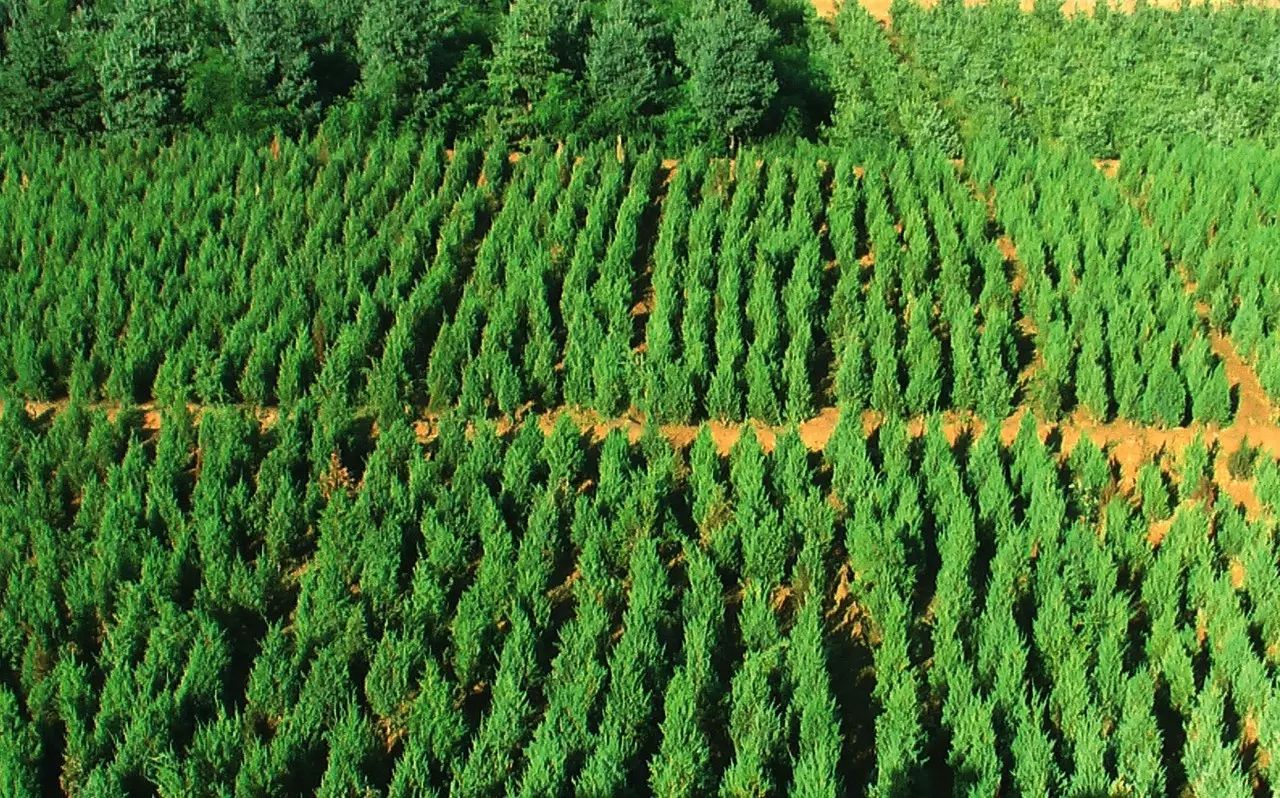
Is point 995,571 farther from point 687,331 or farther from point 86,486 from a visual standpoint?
point 86,486

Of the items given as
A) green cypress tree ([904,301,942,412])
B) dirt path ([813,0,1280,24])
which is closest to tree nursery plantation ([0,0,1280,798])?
green cypress tree ([904,301,942,412])

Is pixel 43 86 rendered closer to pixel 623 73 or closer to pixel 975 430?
pixel 623 73

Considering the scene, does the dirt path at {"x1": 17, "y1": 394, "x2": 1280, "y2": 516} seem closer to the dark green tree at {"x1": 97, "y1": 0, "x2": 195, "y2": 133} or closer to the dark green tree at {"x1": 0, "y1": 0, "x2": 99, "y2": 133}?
the dark green tree at {"x1": 97, "y1": 0, "x2": 195, "y2": 133}

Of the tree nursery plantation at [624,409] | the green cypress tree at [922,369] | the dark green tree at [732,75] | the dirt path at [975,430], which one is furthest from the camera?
the dark green tree at [732,75]

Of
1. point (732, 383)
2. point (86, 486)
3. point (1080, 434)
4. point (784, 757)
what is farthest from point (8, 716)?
point (1080, 434)

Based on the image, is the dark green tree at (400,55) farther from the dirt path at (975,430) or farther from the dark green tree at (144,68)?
the dirt path at (975,430)

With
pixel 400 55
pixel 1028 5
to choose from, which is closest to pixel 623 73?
pixel 400 55

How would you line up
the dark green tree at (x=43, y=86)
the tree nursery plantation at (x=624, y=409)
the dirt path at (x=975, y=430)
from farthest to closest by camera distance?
1. the dark green tree at (x=43, y=86)
2. the dirt path at (x=975, y=430)
3. the tree nursery plantation at (x=624, y=409)

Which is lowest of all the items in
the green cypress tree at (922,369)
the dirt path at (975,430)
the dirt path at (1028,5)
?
the dirt path at (975,430)

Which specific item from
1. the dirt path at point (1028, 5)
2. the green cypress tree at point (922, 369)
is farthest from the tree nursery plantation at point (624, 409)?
the dirt path at point (1028, 5)
